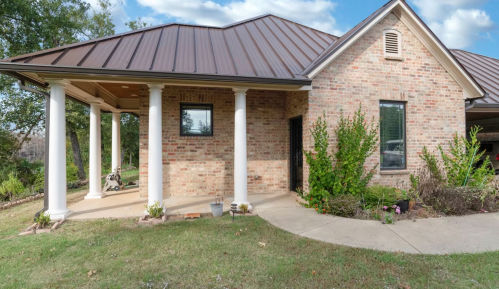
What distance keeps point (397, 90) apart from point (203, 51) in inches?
209

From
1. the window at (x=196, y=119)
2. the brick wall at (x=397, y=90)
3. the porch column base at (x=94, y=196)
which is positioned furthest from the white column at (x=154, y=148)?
the brick wall at (x=397, y=90)

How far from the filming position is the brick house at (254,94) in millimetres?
5770

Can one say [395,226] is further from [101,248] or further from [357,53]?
[101,248]

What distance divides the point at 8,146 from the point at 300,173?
13327 millimetres

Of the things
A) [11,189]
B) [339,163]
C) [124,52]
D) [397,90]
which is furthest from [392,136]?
[11,189]

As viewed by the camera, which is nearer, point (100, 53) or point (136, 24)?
point (100, 53)

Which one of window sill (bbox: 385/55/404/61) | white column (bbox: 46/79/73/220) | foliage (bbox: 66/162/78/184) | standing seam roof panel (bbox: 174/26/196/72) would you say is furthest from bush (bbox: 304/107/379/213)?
foliage (bbox: 66/162/78/184)

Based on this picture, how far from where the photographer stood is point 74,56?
5.59 meters

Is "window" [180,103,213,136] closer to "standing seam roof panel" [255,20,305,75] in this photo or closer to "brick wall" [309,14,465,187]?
"standing seam roof panel" [255,20,305,75]

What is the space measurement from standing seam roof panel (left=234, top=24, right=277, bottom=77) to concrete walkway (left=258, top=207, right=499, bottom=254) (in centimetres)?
328

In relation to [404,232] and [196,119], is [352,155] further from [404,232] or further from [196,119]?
[196,119]

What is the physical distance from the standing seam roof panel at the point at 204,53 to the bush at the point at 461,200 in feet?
19.0

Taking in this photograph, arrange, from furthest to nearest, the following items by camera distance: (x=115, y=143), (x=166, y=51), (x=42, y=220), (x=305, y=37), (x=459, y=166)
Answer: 1. (x=115, y=143)
2. (x=305, y=37)
3. (x=459, y=166)
4. (x=166, y=51)
5. (x=42, y=220)

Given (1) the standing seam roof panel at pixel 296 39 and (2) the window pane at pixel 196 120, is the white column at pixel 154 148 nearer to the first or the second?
(2) the window pane at pixel 196 120
